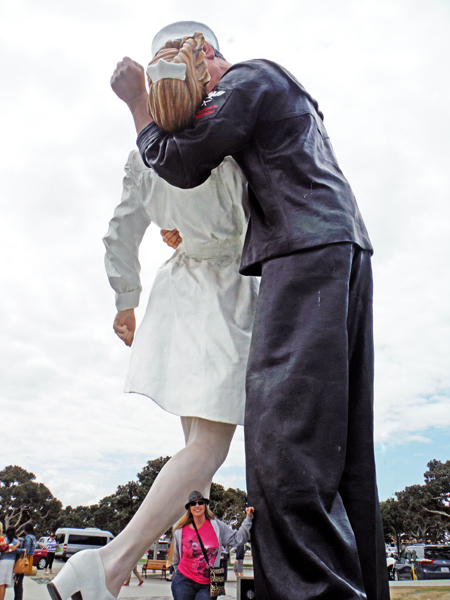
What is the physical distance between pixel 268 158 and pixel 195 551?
2.51 metres

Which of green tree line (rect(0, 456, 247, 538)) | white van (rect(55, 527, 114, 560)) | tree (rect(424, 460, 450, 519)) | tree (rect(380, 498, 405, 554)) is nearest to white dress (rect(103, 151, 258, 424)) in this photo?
white van (rect(55, 527, 114, 560))

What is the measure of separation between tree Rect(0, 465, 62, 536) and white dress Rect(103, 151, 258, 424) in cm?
6181

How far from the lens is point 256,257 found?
74.1 inches

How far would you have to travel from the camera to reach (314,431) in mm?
1565

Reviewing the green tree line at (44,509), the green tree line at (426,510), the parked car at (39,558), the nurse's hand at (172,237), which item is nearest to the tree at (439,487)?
the green tree line at (426,510)

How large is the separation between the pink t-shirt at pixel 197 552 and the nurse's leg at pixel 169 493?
1174 mm

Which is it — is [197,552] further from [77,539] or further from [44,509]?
[44,509]

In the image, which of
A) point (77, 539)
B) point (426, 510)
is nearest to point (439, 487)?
point (426, 510)

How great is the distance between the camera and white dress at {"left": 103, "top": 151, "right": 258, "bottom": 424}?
2059 mm

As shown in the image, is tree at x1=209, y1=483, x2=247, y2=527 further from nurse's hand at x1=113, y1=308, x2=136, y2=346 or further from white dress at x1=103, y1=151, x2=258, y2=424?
white dress at x1=103, y1=151, x2=258, y2=424

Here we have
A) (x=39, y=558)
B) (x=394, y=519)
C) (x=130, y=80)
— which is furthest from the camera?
(x=394, y=519)

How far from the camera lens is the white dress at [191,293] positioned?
81.0 inches

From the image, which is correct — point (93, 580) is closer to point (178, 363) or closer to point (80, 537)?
point (178, 363)

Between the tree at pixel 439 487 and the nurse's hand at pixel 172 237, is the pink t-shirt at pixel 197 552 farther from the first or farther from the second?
the tree at pixel 439 487
